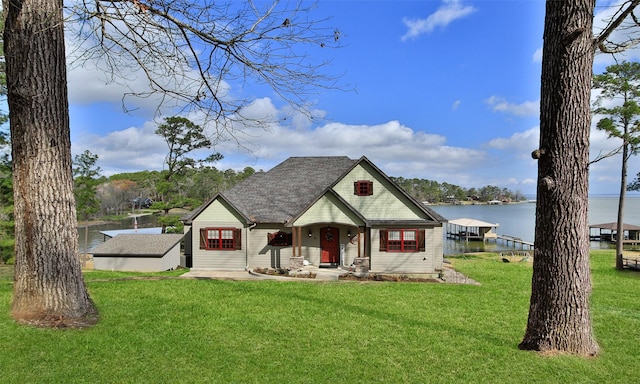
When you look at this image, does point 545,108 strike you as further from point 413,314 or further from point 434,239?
point 434,239

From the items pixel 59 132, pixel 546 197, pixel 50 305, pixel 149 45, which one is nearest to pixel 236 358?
pixel 50 305

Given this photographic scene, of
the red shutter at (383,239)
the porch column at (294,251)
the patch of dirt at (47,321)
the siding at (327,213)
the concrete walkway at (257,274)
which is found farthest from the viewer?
the red shutter at (383,239)

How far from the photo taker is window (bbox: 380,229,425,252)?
1595cm

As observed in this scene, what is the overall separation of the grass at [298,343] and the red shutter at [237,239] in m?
7.66

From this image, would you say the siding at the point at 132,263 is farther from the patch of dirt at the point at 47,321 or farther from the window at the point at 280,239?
the patch of dirt at the point at 47,321

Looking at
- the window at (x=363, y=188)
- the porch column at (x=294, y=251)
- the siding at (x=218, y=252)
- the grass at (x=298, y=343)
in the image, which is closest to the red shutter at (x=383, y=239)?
the window at (x=363, y=188)

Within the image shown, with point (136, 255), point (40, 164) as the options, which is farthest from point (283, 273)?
point (40, 164)

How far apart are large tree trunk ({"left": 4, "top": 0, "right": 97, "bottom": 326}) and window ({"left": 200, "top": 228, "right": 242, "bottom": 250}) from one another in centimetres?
1161

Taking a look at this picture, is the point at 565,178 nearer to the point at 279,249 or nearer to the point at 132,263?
the point at 279,249

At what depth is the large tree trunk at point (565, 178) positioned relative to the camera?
183 inches

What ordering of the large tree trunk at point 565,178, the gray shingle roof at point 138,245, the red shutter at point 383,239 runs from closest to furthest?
the large tree trunk at point 565,178, the red shutter at point 383,239, the gray shingle roof at point 138,245

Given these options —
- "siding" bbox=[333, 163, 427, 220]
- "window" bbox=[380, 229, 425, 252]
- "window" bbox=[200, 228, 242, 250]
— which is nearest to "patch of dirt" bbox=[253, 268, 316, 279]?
"window" bbox=[200, 228, 242, 250]

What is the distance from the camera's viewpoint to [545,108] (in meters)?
4.84

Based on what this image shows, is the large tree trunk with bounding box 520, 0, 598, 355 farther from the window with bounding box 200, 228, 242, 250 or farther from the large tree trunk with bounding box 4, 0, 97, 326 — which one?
the window with bounding box 200, 228, 242, 250
